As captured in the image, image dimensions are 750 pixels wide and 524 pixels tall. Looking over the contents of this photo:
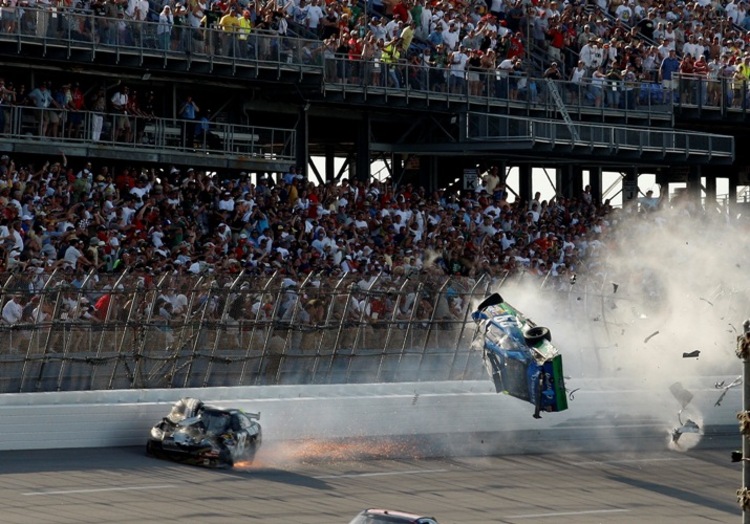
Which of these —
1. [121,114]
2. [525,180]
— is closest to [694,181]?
[525,180]

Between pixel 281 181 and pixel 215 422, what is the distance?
12.9m

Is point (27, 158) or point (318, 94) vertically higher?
point (318, 94)

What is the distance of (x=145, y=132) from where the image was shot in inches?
1187

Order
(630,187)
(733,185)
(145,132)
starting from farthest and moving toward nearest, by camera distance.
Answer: (733,185) < (630,187) < (145,132)

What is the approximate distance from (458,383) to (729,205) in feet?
74.6

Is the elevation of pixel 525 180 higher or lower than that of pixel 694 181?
lower

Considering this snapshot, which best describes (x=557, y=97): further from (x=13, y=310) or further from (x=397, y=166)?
(x=13, y=310)

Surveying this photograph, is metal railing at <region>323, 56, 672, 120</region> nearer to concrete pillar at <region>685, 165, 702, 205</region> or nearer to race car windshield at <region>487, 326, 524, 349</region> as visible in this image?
concrete pillar at <region>685, 165, 702, 205</region>

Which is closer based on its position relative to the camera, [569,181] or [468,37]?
[468,37]

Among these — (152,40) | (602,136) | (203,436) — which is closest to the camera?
(203,436)

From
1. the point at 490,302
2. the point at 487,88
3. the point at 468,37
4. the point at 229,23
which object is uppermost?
the point at 468,37

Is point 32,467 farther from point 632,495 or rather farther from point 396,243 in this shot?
point 396,243

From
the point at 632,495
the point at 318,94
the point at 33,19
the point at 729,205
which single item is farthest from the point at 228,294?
the point at 729,205

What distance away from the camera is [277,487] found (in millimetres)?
18062
